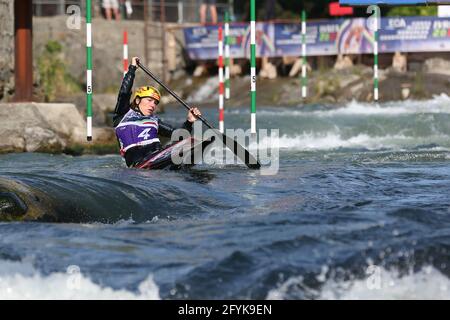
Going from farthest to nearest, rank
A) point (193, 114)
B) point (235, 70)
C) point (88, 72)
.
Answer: point (235, 70), point (88, 72), point (193, 114)

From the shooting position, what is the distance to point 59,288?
17.9 ft

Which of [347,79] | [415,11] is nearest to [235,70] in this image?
[347,79]

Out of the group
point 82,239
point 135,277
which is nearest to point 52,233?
point 82,239

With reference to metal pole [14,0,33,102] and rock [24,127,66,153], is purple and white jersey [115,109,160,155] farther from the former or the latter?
metal pole [14,0,33,102]

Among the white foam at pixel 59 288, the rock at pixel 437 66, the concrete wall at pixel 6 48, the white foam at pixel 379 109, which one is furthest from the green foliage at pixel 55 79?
the white foam at pixel 59 288

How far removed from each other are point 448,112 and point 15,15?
307 inches

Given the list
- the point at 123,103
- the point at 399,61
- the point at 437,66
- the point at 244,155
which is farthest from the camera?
the point at 399,61

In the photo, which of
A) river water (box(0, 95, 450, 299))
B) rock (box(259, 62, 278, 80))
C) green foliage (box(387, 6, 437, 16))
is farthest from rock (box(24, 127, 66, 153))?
green foliage (box(387, 6, 437, 16))

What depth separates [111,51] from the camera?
86.9 ft

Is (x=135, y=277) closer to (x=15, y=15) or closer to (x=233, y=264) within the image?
(x=233, y=264)

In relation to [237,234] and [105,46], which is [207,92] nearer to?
[105,46]

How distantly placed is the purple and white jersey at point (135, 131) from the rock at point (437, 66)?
48.6ft

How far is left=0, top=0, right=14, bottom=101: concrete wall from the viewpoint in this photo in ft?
48.1

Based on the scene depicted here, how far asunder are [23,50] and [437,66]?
A: 39.8ft
